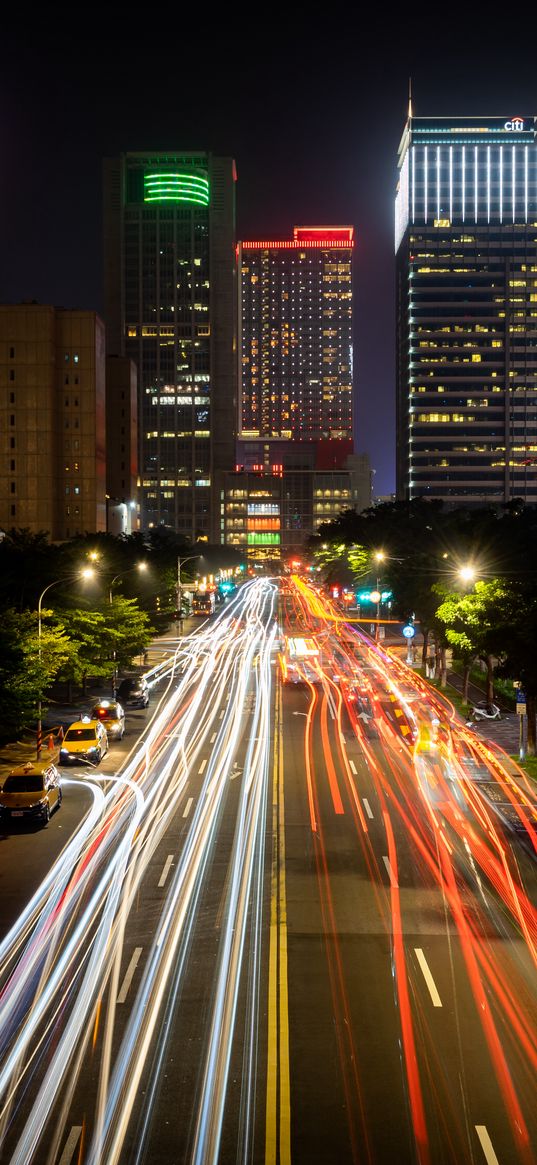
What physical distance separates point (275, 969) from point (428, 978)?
8.70ft

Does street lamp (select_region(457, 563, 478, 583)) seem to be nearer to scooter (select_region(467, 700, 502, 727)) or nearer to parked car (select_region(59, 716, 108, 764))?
scooter (select_region(467, 700, 502, 727))

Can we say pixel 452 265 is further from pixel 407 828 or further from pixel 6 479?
pixel 407 828

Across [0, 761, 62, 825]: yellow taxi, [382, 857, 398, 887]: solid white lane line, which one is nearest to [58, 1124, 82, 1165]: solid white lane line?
[382, 857, 398, 887]: solid white lane line

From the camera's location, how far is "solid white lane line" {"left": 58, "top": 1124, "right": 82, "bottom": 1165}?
1173 centimetres

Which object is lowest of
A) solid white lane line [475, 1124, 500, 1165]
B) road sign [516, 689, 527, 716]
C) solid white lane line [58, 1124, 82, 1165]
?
solid white lane line [475, 1124, 500, 1165]

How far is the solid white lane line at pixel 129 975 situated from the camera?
53.4 feet

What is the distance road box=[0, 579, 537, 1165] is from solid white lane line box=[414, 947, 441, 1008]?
0.08 metres

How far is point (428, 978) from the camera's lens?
55.9ft

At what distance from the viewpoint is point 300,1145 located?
12.0 meters

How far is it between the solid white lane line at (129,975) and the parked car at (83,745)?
1948 cm

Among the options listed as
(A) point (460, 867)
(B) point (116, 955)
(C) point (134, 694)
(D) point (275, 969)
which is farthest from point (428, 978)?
(C) point (134, 694)

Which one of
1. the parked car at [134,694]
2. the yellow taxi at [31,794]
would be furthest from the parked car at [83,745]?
the parked car at [134,694]

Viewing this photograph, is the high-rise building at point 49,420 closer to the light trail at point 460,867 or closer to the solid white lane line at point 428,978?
the light trail at point 460,867

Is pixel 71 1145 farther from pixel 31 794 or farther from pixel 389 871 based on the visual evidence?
pixel 31 794
